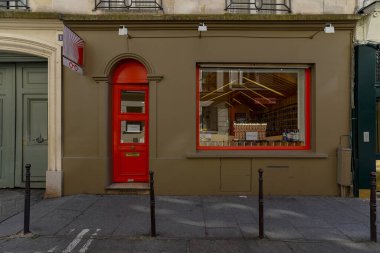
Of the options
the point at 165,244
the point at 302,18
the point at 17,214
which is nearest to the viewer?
the point at 165,244

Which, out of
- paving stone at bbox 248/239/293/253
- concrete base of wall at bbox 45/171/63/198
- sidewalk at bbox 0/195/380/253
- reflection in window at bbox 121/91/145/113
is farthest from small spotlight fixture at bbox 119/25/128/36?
paving stone at bbox 248/239/293/253

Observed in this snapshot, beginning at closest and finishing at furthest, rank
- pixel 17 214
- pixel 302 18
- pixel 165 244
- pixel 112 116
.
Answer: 1. pixel 165 244
2. pixel 17 214
3. pixel 302 18
4. pixel 112 116

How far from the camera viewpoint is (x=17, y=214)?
22.8ft

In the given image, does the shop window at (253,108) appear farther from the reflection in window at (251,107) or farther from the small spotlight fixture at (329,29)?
the small spotlight fixture at (329,29)

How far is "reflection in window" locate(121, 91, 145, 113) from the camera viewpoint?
8922 millimetres

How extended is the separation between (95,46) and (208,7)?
3167mm

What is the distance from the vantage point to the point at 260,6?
888 centimetres

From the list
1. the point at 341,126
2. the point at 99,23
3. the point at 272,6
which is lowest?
the point at 341,126

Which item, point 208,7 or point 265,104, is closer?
point 208,7

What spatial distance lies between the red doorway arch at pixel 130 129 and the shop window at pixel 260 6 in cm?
316

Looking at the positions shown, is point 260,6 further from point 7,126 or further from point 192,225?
point 7,126

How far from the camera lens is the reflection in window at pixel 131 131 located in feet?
29.3

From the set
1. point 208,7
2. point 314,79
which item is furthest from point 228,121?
point 208,7

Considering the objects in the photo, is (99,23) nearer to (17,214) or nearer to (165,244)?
(17,214)
